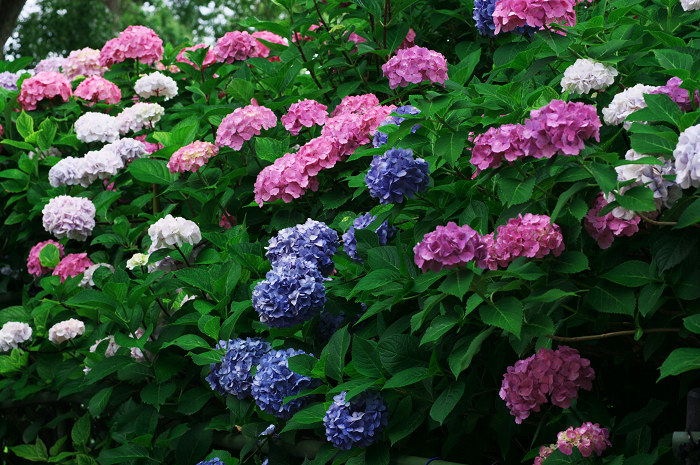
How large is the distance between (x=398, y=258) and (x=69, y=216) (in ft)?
5.90

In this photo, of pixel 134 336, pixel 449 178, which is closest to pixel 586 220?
pixel 449 178

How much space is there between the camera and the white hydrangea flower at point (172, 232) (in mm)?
2693

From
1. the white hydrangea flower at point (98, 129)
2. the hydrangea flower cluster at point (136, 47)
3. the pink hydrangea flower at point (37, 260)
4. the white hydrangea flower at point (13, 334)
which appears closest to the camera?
the white hydrangea flower at point (13, 334)

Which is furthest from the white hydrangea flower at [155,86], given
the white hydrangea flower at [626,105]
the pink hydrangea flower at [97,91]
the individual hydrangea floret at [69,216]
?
the white hydrangea flower at [626,105]

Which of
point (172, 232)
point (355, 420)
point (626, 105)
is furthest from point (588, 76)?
point (172, 232)

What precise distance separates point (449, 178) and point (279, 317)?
622mm

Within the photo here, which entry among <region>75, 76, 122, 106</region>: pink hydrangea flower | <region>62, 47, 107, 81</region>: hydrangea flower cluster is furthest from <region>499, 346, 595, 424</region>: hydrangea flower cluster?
<region>62, 47, 107, 81</region>: hydrangea flower cluster

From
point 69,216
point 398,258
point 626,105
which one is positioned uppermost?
point 626,105

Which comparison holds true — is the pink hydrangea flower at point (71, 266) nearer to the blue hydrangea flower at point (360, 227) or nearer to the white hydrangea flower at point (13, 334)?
the white hydrangea flower at point (13, 334)

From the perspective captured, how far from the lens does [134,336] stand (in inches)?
106

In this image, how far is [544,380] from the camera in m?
1.87

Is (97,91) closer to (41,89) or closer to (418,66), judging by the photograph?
(41,89)

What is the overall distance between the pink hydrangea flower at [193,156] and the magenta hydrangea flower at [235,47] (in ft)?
3.18

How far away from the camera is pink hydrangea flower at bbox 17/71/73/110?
13.9 ft
